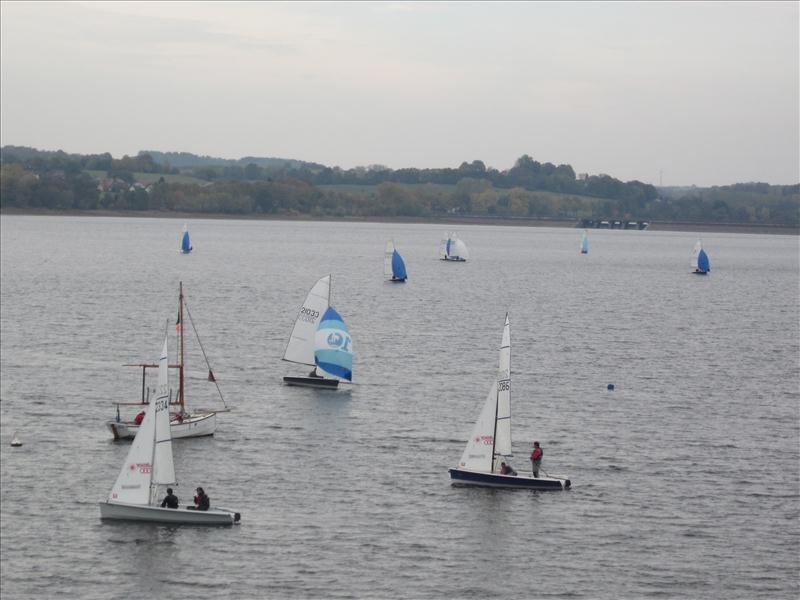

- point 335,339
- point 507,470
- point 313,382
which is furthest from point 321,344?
point 507,470

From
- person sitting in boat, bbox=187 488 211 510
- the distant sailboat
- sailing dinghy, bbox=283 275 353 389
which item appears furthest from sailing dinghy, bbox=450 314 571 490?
the distant sailboat

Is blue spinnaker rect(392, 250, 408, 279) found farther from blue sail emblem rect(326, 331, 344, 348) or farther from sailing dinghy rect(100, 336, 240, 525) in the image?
sailing dinghy rect(100, 336, 240, 525)

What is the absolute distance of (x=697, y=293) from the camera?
18588 centimetres

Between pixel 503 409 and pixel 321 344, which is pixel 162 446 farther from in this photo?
pixel 321 344

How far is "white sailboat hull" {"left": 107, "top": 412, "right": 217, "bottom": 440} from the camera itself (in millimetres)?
65875

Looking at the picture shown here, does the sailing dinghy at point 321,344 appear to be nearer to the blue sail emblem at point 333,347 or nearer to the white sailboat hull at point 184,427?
the blue sail emblem at point 333,347

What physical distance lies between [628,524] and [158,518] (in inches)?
799

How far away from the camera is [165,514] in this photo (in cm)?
5200

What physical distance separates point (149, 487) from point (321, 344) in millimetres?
30625

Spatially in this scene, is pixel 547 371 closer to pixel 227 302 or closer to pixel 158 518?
pixel 158 518

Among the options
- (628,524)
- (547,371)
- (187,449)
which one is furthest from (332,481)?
(547,371)

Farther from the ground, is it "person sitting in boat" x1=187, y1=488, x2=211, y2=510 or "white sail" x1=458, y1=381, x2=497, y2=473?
"white sail" x1=458, y1=381, x2=497, y2=473

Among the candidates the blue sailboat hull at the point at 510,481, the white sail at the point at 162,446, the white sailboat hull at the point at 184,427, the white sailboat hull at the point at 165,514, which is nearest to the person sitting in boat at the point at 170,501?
the white sailboat hull at the point at 165,514

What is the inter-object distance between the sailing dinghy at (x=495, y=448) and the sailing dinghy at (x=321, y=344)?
80.2 feet
